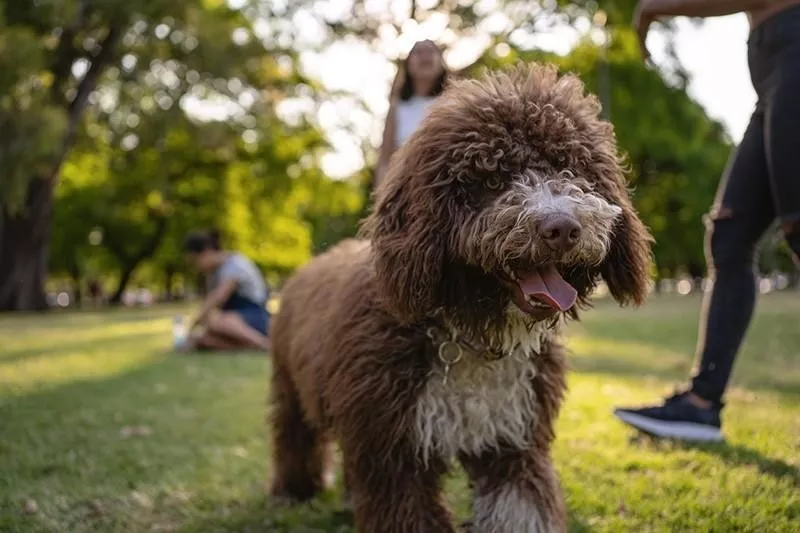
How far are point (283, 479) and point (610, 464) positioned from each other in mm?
1636

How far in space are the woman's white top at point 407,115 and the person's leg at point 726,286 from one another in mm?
1899

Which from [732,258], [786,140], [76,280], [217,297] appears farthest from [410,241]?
[76,280]

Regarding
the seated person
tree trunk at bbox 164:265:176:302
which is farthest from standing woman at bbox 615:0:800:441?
tree trunk at bbox 164:265:176:302

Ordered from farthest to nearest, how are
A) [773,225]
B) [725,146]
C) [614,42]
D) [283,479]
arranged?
[725,146] < [614,42] < [773,225] < [283,479]

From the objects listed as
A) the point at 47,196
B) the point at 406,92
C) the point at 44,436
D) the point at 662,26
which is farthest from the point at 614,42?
the point at 44,436

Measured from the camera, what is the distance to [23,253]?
2595cm

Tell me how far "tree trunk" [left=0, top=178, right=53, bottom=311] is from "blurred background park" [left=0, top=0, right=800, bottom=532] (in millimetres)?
65

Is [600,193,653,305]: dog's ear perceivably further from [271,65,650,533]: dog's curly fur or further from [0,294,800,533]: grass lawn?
[0,294,800,533]: grass lawn

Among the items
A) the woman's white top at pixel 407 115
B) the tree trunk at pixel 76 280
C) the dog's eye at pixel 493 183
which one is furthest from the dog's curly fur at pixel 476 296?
the tree trunk at pixel 76 280

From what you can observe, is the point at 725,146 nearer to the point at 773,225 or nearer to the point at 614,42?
the point at 614,42

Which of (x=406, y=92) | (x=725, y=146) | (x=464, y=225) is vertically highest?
(x=725, y=146)

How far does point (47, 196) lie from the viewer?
83.3ft

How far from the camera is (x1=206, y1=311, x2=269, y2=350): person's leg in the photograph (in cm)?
1071

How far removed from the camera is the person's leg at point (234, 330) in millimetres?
10711
